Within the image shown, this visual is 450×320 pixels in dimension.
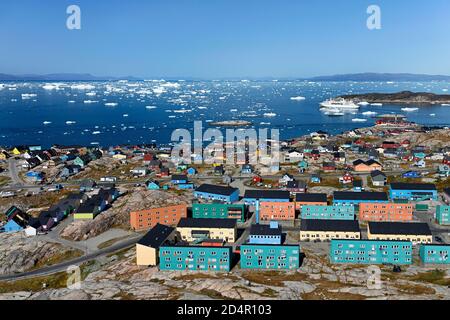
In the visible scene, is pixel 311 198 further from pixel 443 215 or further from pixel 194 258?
pixel 194 258

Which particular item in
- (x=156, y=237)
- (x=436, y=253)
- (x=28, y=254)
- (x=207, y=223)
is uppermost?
(x=207, y=223)

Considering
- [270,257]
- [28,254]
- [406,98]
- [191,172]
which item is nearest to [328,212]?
[270,257]

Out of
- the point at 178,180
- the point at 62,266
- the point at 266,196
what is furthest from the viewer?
the point at 178,180

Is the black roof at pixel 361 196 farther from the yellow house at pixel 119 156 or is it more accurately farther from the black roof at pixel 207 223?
the yellow house at pixel 119 156

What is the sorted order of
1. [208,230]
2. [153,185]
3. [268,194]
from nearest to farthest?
[208,230]
[268,194]
[153,185]

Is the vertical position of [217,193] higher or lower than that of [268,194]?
lower

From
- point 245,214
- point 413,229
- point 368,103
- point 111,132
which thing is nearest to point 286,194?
point 245,214

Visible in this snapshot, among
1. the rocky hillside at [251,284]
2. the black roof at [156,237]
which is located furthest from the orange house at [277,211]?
the black roof at [156,237]
